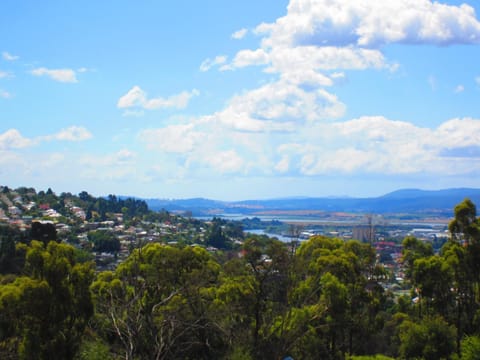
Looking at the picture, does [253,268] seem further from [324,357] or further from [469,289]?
[469,289]

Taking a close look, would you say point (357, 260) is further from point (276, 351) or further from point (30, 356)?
point (30, 356)

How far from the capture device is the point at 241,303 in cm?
1481

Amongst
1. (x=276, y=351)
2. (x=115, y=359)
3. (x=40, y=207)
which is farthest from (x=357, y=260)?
(x=40, y=207)

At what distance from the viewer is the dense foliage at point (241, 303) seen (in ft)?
38.6

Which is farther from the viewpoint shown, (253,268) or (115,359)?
(253,268)

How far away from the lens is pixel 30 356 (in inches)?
439

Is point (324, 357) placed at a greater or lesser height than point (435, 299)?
lesser

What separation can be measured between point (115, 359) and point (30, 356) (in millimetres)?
1777

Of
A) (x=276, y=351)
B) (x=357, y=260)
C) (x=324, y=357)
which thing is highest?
(x=357, y=260)

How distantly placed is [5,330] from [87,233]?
194 feet

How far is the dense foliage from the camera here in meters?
Result: 11.8

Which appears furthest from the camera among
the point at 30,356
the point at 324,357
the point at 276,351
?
the point at 324,357

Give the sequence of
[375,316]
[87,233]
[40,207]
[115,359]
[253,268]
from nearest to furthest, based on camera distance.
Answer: [115,359] → [253,268] → [375,316] → [87,233] → [40,207]

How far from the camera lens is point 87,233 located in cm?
6994
